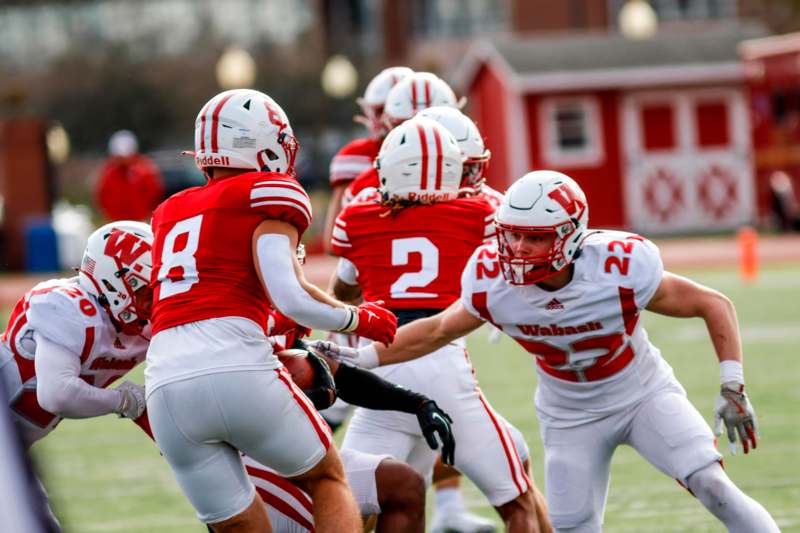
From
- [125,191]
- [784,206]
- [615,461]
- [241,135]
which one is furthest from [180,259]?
[784,206]

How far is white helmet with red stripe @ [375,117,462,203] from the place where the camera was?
18.3 ft

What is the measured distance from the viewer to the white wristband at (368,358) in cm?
520

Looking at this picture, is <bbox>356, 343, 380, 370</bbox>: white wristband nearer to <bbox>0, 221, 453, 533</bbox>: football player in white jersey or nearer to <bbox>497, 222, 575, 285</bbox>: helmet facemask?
<bbox>0, 221, 453, 533</bbox>: football player in white jersey

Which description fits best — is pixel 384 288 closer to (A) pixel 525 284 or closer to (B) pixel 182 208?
(A) pixel 525 284

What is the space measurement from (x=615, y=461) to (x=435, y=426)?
349 centimetres

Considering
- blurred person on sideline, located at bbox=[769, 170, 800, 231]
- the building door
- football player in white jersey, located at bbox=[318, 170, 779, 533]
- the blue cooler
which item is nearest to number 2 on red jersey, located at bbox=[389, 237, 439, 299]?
football player in white jersey, located at bbox=[318, 170, 779, 533]

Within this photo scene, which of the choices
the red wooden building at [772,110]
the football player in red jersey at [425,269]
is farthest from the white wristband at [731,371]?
the red wooden building at [772,110]

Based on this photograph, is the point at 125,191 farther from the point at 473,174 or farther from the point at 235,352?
the point at 235,352

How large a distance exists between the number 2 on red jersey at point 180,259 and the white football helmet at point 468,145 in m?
1.63

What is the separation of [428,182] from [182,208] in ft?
4.21

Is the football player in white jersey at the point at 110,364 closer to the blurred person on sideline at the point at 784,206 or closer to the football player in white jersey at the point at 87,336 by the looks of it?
the football player in white jersey at the point at 87,336

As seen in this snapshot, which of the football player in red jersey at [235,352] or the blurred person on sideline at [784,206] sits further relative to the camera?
the blurred person on sideline at [784,206]

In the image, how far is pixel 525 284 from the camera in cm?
496

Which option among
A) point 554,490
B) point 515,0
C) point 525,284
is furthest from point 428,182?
point 515,0
